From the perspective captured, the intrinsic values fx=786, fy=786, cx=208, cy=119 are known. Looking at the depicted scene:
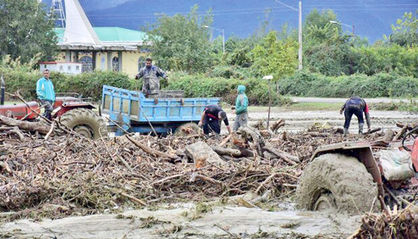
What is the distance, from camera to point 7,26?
57.7m

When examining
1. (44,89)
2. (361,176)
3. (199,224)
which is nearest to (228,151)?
(199,224)

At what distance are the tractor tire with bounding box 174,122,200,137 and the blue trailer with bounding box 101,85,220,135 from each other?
0.60 feet

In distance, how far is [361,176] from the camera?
8.82 metres

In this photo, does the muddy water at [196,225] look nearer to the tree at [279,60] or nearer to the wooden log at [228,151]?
the wooden log at [228,151]

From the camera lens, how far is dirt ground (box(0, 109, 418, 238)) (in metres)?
9.03

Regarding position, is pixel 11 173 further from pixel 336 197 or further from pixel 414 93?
pixel 414 93

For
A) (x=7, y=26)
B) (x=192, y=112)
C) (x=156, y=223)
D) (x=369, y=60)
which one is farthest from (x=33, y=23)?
(x=156, y=223)

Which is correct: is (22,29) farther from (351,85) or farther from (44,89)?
(44,89)

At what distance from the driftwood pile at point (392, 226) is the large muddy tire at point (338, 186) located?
1.02m

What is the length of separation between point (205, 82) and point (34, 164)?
3048 centimetres

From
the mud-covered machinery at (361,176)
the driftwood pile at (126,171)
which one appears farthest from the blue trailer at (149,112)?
the mud-covered machinery at (361,176)

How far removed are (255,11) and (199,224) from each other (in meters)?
142

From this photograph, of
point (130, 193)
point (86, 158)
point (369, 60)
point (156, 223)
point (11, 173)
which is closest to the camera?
point (156, 223)

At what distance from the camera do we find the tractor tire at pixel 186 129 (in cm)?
2053
